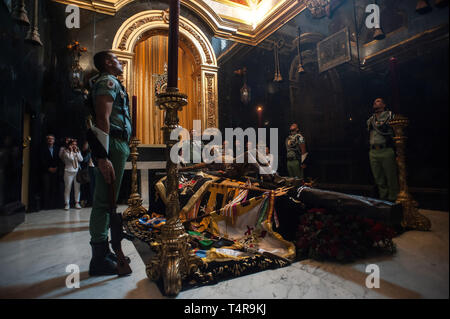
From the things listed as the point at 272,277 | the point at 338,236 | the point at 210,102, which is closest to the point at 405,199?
the point at 338,236

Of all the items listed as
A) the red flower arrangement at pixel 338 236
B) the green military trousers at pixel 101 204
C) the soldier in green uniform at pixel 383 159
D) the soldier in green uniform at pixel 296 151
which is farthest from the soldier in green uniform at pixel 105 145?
the soldier in green uniform at pixel 296 151

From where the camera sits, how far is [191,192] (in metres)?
2.90

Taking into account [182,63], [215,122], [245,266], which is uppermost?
[182,63]

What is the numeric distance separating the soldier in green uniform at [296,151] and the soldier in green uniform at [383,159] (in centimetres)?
274

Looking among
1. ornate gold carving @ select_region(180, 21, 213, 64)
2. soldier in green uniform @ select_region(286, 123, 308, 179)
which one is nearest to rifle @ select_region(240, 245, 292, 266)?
soldier in green uniform @ select_region(286, 123, 308, 179)

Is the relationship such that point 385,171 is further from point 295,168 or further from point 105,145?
point 295,168

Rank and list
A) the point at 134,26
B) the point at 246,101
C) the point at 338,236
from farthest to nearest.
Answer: the point at 246,101, the point at 134,26, the point at 338,236

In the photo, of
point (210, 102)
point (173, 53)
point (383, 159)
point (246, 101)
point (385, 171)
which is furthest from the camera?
point (246, 101)

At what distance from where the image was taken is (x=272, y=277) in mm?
1442

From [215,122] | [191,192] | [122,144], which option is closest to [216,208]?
[191,192]

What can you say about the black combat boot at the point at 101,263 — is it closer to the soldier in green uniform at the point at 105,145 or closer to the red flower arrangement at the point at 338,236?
the soldier in green uniform at the point at 105,145

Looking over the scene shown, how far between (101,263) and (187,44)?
6.48 meters
